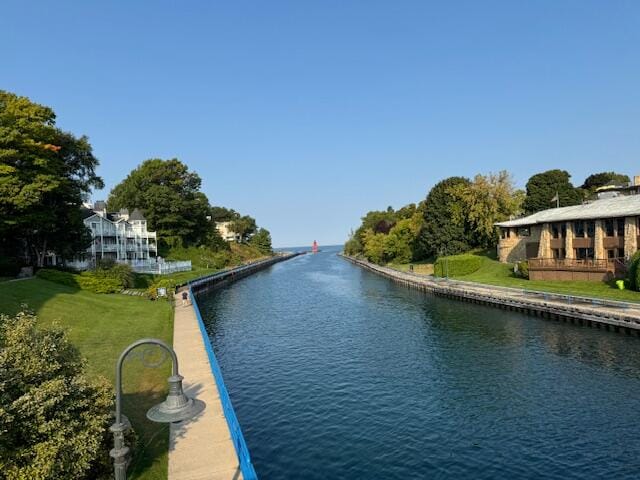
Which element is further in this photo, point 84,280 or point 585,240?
point 585,240

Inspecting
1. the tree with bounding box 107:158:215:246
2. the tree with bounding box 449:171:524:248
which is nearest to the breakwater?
the tree with bounding box 449:171:524:248

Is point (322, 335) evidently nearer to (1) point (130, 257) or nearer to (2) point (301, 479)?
(2) point (301, 479)

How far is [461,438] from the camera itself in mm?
20344

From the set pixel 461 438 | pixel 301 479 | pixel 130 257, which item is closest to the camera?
pixel 301 479

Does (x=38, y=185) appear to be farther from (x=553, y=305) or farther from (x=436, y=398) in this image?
(x=553, y=305)

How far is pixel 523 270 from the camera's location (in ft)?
214

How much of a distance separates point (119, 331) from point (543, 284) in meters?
51.4

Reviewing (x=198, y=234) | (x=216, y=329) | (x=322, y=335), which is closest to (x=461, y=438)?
(x=322, y=335)

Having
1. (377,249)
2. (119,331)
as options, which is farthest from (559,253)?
(377,249)

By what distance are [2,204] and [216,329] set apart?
27.1m

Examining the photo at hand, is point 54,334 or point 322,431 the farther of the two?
point 322,431

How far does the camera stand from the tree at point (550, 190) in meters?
A: 106

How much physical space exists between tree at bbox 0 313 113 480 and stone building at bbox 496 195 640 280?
182 feet

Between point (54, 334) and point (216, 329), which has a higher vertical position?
point (54, 334)
